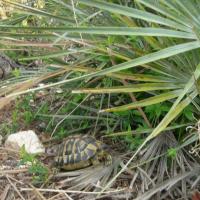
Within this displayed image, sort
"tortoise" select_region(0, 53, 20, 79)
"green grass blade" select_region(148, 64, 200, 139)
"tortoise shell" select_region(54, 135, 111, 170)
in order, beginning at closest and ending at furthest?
"green grass blade" select_region(148, 64, 200, 139)
"tortoise shell" select_region(54, 135, 111, 170)
"tortoise" select_region(0, 53, 20, 79)

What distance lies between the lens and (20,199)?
2.55 m

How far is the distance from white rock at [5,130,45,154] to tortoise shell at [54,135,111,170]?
0.70 ft

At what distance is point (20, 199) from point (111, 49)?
888 mm

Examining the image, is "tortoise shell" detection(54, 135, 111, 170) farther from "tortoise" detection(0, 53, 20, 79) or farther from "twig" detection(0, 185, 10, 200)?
"tortoise" detection(0, 53, 20, 79)

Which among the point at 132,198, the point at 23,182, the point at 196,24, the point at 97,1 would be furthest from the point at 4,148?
the point at 196,24

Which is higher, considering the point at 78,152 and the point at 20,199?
the point at 78,152

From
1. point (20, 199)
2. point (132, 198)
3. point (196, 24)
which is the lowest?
point (20, 199)

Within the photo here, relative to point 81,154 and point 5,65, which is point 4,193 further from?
point 5,65

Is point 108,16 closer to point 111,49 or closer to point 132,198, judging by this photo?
point 111,49

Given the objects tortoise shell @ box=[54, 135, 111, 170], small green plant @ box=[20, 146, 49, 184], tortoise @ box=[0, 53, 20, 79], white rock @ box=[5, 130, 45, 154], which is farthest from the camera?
tortoise @ box=[0, 53, 20, 79]

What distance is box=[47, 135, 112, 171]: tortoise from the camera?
2.65 m

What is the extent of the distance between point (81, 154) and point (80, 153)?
0.04 feet

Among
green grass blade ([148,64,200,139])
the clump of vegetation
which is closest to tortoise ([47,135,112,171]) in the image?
the clump of vegetation

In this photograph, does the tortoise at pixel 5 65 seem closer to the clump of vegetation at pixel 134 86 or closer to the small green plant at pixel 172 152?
the clump of vegetation at pixel 134 86
